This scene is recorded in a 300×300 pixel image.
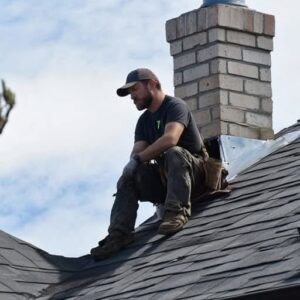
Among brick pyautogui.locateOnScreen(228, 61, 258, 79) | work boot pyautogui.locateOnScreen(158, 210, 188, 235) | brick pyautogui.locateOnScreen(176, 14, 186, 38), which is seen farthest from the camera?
brick pyautogui.locateOnScreen(176, 14, 186, 38)

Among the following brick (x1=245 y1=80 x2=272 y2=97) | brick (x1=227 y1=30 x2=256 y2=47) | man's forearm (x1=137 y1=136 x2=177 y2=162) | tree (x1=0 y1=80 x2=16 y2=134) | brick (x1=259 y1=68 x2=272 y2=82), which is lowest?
tree (x1=0 y1=80 x2=16 y2=134)

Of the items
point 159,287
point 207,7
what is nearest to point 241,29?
point 207,7

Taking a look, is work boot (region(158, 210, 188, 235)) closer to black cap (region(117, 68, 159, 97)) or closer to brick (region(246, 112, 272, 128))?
black cap (region(117, 68, 159, 97))

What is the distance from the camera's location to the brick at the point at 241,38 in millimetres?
11922

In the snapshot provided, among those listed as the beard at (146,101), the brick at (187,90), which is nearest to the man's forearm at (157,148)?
the beard at (146,101)

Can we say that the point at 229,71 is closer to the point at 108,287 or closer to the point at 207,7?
the point at 207,7

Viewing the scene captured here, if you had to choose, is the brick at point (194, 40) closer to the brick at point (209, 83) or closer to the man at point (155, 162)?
the brick at point (209, 83)

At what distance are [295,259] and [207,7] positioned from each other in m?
5.25

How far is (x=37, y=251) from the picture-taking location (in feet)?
35.3

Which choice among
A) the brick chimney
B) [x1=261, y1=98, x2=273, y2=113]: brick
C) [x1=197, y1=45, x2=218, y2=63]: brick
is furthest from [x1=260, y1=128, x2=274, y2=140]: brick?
[x1=197, y1=45, x2=218, y2=63]: brick

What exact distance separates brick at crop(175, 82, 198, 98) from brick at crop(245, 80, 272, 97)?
0.48 metres

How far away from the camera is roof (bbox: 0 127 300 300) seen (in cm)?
739

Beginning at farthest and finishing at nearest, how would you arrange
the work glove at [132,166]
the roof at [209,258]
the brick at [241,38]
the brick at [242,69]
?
1. the brick at [241,38]
2. the brick at [242,69]
3. the work glove at [132,166]
4. the roof at [209,258]

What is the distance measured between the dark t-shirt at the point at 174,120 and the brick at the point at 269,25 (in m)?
2.10
